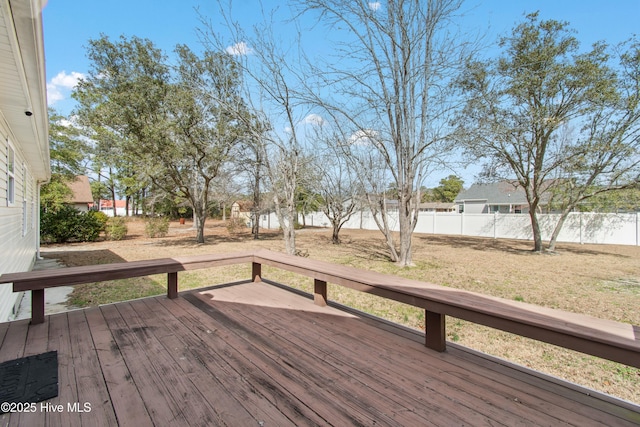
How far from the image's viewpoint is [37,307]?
268cm

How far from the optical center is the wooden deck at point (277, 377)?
150cm

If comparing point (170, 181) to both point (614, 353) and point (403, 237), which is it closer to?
point (403, 237)

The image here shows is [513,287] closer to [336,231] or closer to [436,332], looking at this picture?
[436,332]

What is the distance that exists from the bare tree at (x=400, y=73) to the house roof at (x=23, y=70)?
5139mm

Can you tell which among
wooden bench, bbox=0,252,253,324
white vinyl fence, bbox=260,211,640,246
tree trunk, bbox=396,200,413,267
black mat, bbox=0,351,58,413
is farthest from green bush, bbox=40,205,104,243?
white vinyl fence, bbox=260,211,640,246

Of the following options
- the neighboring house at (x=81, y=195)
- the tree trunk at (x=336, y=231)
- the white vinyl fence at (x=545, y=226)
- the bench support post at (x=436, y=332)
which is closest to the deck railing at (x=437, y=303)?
the bench support post at (x=436, y=332)

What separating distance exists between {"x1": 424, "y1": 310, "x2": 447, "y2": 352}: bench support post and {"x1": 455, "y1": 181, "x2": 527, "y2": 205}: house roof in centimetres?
2501

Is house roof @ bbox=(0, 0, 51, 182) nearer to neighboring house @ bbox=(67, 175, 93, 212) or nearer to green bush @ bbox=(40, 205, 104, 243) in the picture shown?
green bush @ bbox=(40, 205, 104, 243)

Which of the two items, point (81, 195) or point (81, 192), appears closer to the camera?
point (81, 195)

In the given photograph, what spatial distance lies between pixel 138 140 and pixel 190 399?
1047 cm

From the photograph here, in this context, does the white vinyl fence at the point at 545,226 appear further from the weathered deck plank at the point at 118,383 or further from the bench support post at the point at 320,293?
the weathered deck plank at the point at 118,383

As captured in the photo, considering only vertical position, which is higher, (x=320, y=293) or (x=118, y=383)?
(x=320, y=293)

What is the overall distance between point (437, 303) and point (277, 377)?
46.6 inches

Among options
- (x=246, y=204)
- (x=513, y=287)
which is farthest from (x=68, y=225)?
(x=513, y=287)
